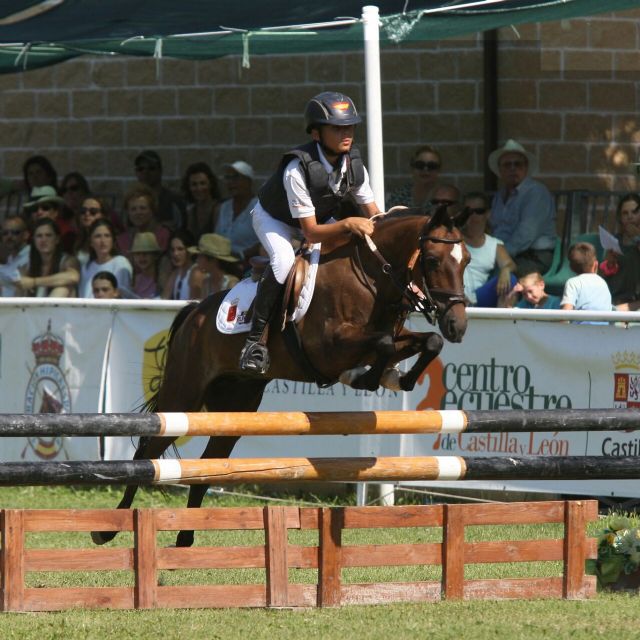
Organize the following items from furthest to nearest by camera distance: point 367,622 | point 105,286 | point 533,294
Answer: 1. point 105,286
2. point 533,294
3. point 367,622

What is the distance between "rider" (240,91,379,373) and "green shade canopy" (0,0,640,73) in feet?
8.68

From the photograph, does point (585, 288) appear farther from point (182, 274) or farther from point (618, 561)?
point (618, 561)

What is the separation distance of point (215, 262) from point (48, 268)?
1975 millimetres

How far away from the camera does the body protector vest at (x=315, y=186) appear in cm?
744

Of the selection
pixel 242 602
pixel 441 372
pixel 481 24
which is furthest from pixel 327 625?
pixel 481 24

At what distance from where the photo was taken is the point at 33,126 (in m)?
15.4

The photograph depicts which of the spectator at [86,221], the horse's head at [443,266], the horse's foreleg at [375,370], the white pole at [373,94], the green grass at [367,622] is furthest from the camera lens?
the spectator at [86,221]

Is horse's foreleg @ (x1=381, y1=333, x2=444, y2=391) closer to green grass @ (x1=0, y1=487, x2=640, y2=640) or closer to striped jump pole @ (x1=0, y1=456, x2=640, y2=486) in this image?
striped jump pole @ (x1=0, y1=456, x2=640, y2=486)

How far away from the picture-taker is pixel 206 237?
11633 millimetres

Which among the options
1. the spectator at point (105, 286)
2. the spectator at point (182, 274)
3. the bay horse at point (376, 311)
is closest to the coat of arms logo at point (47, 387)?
the spectator at point (105, 286)

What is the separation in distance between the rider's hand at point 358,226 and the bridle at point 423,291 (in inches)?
2.9

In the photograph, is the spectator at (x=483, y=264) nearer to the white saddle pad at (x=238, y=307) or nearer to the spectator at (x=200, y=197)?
the spectator at (x=200, y=197)

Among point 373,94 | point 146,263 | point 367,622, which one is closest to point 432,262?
point 367,622

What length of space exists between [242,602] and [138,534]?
1.88 ft
